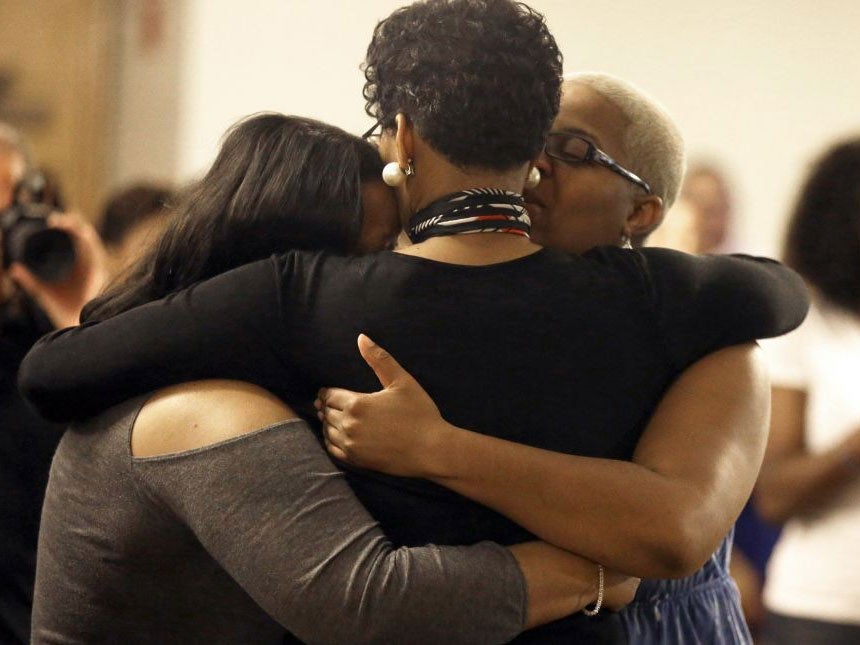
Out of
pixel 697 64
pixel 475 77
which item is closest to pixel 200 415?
pixel 475 77

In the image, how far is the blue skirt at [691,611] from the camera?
139 centimetres

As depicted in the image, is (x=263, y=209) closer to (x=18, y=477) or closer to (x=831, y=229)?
(x=18, y=477)

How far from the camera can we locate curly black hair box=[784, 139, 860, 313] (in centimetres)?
209

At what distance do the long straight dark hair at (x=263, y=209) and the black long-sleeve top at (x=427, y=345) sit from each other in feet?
0.23

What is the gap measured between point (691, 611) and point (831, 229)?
0.90 metres

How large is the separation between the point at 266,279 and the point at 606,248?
32 cm

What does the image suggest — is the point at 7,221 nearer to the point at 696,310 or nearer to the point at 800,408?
the point at 696,310

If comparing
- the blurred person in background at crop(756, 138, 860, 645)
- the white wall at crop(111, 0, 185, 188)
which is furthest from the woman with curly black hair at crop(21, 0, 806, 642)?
the white wall at crop(111, 0, 185, 188)

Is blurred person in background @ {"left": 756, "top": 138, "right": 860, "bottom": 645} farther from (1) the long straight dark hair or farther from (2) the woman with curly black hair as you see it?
(1) the long straight dark hair

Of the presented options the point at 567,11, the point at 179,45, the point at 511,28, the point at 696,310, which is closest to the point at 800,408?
the point at 696,310

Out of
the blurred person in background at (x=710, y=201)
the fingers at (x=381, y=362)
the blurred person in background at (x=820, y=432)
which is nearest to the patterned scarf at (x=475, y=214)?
Result: the fingers at (x=381, y=362)

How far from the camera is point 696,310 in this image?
1.19 metres

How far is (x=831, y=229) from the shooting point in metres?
2.11

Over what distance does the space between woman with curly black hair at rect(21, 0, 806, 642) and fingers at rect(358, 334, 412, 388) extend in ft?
0.06
